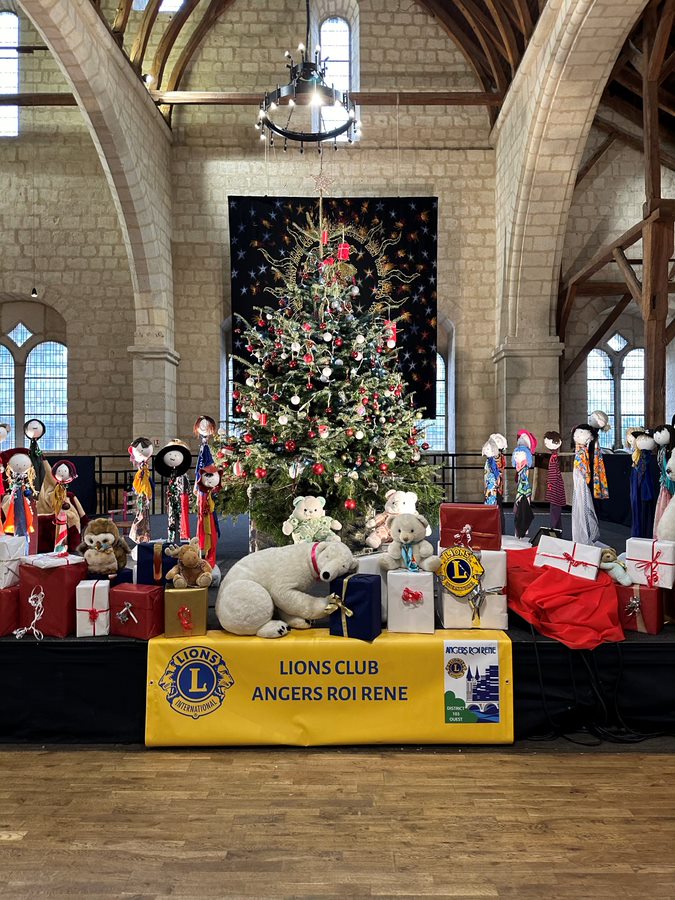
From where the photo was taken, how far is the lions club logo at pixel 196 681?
108 inches

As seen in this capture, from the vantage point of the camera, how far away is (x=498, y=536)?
379 cm

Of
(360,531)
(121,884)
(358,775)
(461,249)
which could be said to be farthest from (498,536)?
(461,249)

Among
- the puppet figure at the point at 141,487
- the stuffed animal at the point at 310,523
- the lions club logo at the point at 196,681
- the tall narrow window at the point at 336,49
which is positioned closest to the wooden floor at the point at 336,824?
the lions club logo at the point at 196,681

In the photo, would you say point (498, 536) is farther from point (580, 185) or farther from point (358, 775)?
point (580, 185)

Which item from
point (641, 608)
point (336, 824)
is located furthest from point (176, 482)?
point (641, 608)

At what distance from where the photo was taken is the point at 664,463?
4.42m

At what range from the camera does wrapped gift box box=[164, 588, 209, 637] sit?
112 inches

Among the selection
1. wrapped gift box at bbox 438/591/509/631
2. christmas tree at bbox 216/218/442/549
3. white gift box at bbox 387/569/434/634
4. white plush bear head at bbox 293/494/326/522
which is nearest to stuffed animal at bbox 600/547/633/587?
wrapped gift box at bbox 438/591/509/631

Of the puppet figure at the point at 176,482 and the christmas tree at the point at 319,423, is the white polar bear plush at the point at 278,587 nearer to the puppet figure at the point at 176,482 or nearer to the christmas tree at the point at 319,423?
the puppet figure at the point at 176,482

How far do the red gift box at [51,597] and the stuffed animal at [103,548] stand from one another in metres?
0.16

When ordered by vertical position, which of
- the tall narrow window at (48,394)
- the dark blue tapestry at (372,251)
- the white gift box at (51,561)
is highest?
the dark blue tapestry at (372,251)

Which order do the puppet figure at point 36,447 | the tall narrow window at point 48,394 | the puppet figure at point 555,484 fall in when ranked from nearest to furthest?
the puppet figure at point 36,447
the puppet figure at point 555,484
the tall narrow window at point 48,394

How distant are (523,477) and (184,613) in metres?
3.37

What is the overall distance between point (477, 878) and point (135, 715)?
59.9 inches
